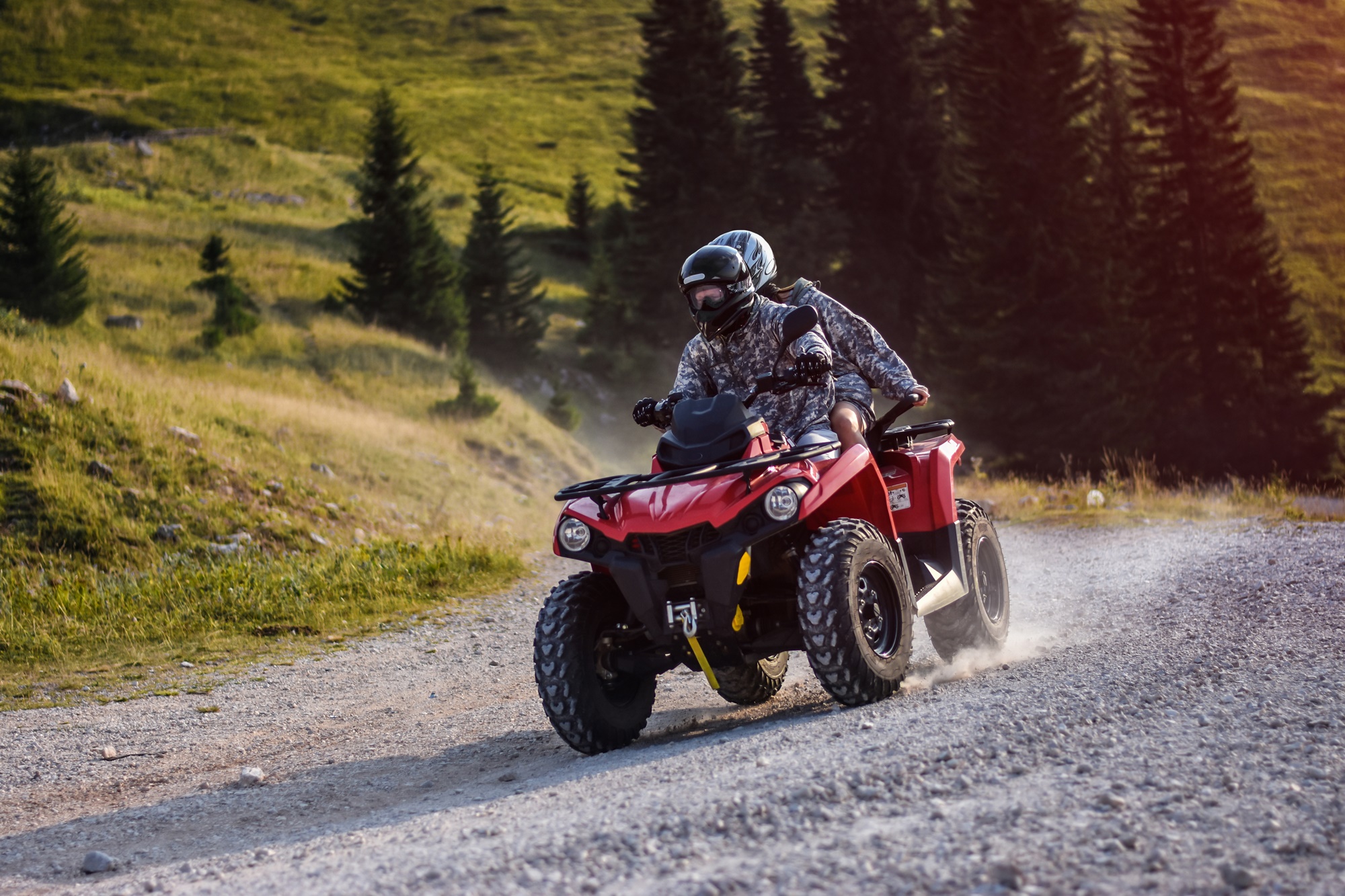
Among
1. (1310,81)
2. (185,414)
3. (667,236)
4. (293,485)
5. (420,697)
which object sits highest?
(1310,81)

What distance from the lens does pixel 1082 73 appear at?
128ft

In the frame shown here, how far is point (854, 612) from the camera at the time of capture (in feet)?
18.1

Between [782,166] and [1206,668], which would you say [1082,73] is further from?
[1206,668]

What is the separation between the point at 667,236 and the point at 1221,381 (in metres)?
22.7

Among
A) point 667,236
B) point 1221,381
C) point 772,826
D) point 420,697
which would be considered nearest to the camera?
point 772,826

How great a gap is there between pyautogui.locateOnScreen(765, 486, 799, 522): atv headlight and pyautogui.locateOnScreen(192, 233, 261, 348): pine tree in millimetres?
25698

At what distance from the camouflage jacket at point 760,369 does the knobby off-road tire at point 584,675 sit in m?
1.32

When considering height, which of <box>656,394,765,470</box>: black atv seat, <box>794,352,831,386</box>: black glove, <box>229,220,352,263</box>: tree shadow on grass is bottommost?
<box>656,394,765,470</box>: black atv seat

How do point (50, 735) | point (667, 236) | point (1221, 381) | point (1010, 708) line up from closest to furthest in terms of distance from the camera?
point (1010, 708) → point (50, 735) → point (1221, 381) → point (667, 236)

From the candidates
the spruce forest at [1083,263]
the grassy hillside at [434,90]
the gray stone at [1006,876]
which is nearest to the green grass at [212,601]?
the gray stone at [1006,876]

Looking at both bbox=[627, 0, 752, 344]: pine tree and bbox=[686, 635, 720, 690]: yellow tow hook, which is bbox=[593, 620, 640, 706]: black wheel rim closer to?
bbox=[686, 635, 720, 690]: yellow tow hook

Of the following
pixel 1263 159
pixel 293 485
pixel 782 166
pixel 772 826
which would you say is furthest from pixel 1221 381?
pixel 1263 159

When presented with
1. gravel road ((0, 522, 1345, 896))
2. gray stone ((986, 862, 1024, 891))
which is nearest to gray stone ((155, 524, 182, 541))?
gravel road ((0, 522, 1345, 896))

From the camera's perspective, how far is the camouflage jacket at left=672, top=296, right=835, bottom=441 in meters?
6.57
